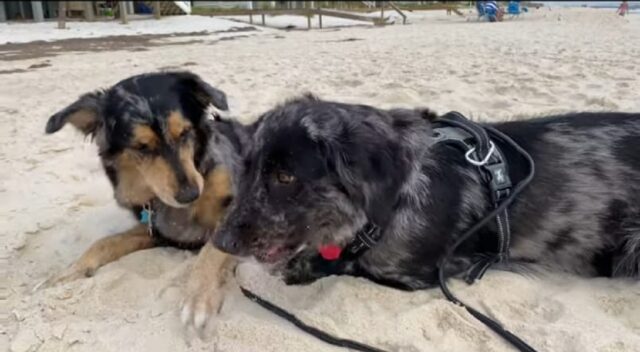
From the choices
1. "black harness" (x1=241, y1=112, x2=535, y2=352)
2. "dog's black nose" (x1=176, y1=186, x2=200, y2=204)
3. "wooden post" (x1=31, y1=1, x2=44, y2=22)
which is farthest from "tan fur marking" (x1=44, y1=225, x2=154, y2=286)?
"wooden post" (x1=31, y1=1, x2=44, y2=22)

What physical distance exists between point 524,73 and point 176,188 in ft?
20.9

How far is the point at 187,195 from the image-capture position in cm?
325

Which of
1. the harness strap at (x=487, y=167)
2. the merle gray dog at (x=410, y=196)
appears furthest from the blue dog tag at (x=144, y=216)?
the harness strap at (x=487, y=167)

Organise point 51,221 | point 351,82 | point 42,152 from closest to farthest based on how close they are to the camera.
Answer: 1. point 51,221
2. point 42,152
3. point 351,82

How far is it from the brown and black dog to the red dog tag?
2.93 feet

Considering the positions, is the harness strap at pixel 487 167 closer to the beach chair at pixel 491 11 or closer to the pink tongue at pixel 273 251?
the pink tongue at pixel 273 251

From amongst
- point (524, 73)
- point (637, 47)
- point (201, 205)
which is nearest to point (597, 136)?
point (201, 205)

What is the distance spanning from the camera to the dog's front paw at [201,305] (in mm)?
2559

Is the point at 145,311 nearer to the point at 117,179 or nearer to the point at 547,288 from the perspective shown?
the point at 117,179

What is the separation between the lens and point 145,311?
8.81 ft

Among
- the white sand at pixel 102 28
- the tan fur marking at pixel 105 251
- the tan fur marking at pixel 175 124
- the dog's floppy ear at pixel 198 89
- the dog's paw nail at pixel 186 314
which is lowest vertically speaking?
the dog's paw nail at pixel 186 314

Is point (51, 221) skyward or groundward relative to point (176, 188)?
groundward

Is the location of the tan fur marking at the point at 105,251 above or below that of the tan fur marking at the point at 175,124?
below

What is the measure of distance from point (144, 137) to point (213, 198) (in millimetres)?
576
